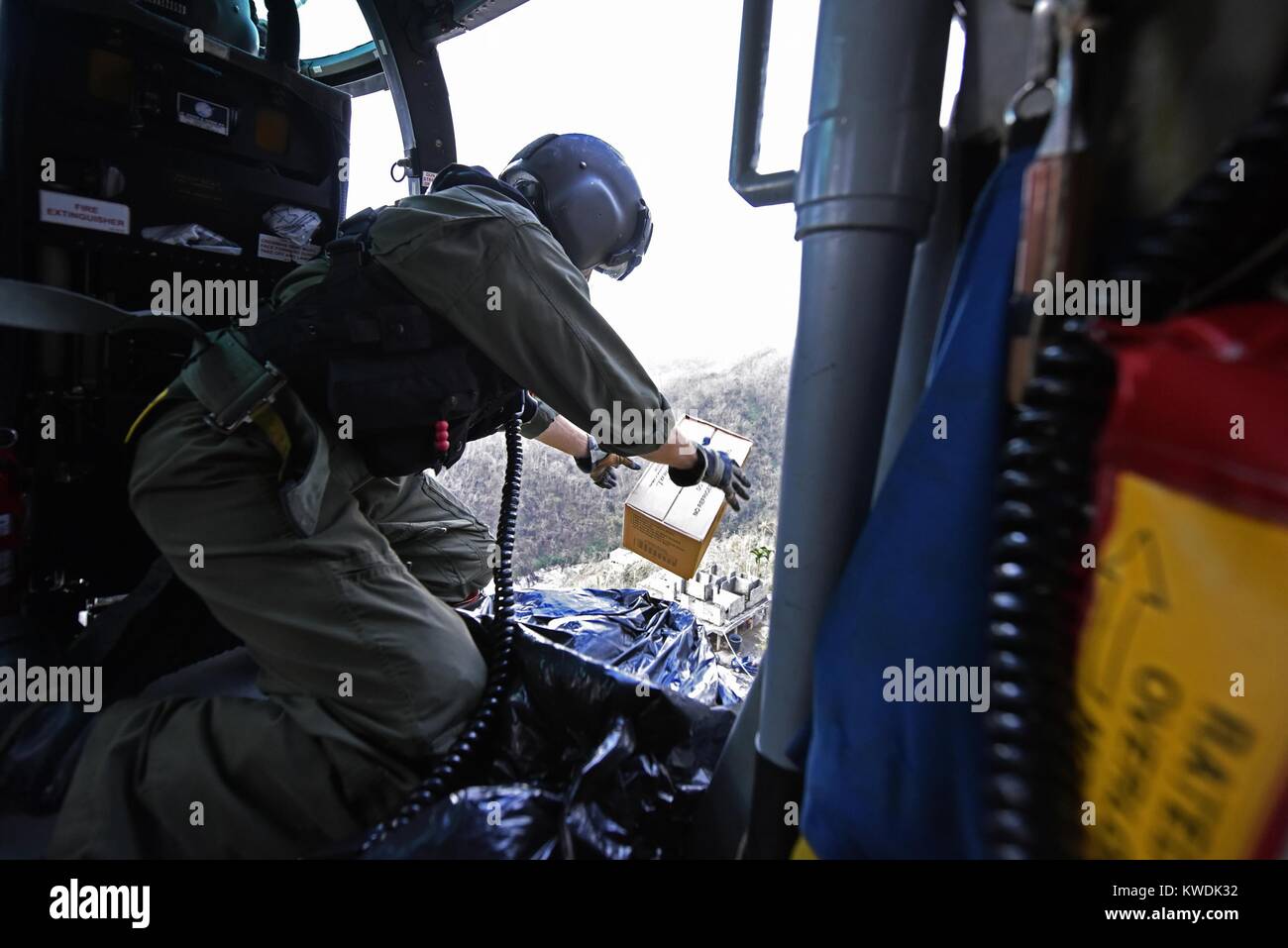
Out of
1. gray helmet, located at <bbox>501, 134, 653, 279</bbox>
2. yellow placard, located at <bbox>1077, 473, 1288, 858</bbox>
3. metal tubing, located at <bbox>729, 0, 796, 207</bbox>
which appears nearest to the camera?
yellow placard, located at <bbox>1077, 473, 1288, 858</bbox>

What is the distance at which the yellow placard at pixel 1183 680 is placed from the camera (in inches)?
12.5

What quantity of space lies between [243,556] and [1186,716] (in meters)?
1.51

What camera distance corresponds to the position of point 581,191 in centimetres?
185

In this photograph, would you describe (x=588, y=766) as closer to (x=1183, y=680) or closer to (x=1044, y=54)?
(x=1183, y=680)

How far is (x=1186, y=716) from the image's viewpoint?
1.14ft

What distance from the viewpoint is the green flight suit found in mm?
1206

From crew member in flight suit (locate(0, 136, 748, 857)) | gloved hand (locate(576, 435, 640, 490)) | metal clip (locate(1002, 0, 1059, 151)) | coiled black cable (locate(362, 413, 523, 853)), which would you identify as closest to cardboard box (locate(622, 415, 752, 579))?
gloved hand (locate(576, 435, 640, 490))

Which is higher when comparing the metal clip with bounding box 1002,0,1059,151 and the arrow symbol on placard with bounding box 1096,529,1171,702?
the metal clip with bounding box 1002,0,1059,151

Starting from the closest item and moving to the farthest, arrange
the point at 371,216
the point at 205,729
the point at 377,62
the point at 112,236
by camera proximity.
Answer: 1. the point at 205,729
2. the point at 371,216
3. the point at 112,236
4. the point at 377,62

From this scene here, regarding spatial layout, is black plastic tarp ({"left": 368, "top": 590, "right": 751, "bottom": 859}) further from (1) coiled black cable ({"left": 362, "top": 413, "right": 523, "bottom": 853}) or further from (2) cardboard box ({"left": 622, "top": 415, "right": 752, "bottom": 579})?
(2) cardboard box ({"left": 622, "top": 415, "right": 752, "bottom": 579})

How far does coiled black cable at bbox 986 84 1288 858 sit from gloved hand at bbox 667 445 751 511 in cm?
149

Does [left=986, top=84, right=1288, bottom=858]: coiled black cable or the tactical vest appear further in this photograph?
the tactical vest
